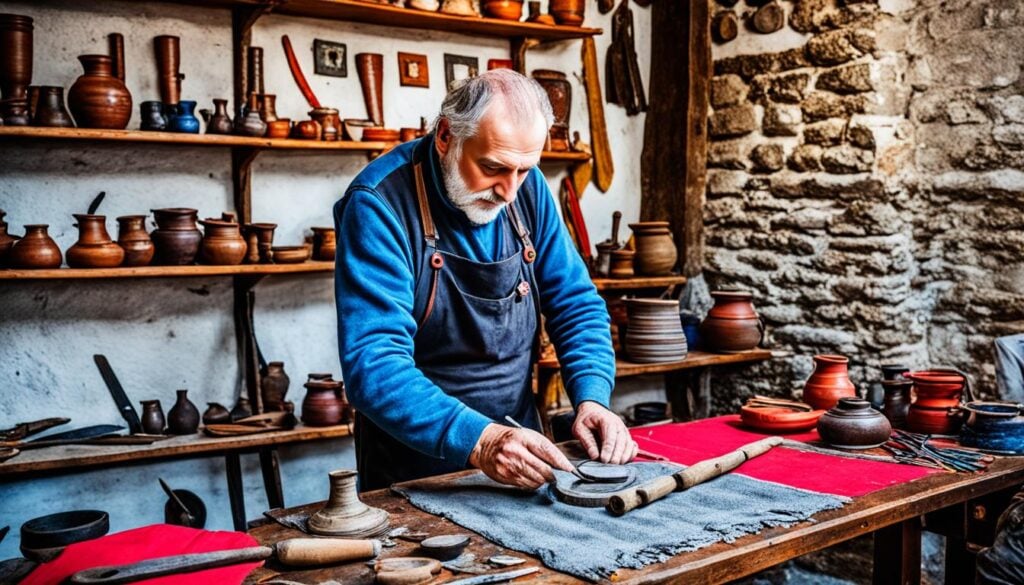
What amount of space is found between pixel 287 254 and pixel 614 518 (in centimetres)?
255

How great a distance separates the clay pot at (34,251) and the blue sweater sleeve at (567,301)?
2052 millimetres

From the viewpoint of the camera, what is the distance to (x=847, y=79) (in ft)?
15.0

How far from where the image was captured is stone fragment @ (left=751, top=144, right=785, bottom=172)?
16.3 feet

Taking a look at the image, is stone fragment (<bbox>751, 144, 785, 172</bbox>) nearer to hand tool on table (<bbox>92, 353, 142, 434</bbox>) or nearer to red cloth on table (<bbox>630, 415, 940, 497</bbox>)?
red cloth on table (<bbox>630, 415, 940, 497</bbox>)

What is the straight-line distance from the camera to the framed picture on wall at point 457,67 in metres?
4.91

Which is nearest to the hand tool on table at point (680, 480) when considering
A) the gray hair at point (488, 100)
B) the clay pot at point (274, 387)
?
the gray hair at point (488, 100)

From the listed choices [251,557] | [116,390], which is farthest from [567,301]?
[116,390]

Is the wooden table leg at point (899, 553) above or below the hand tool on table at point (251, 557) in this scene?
below

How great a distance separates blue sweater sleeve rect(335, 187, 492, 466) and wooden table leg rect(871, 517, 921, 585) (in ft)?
3.72

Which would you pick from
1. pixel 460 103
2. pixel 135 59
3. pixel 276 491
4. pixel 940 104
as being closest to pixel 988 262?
pixel 940 104

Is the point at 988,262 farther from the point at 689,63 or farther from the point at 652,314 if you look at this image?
the point at 689,63

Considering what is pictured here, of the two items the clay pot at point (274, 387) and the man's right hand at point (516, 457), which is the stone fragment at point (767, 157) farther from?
the man's right hand at point (516, 457)

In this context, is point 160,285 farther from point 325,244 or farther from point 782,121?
point 782,121

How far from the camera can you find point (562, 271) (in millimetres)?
2844
